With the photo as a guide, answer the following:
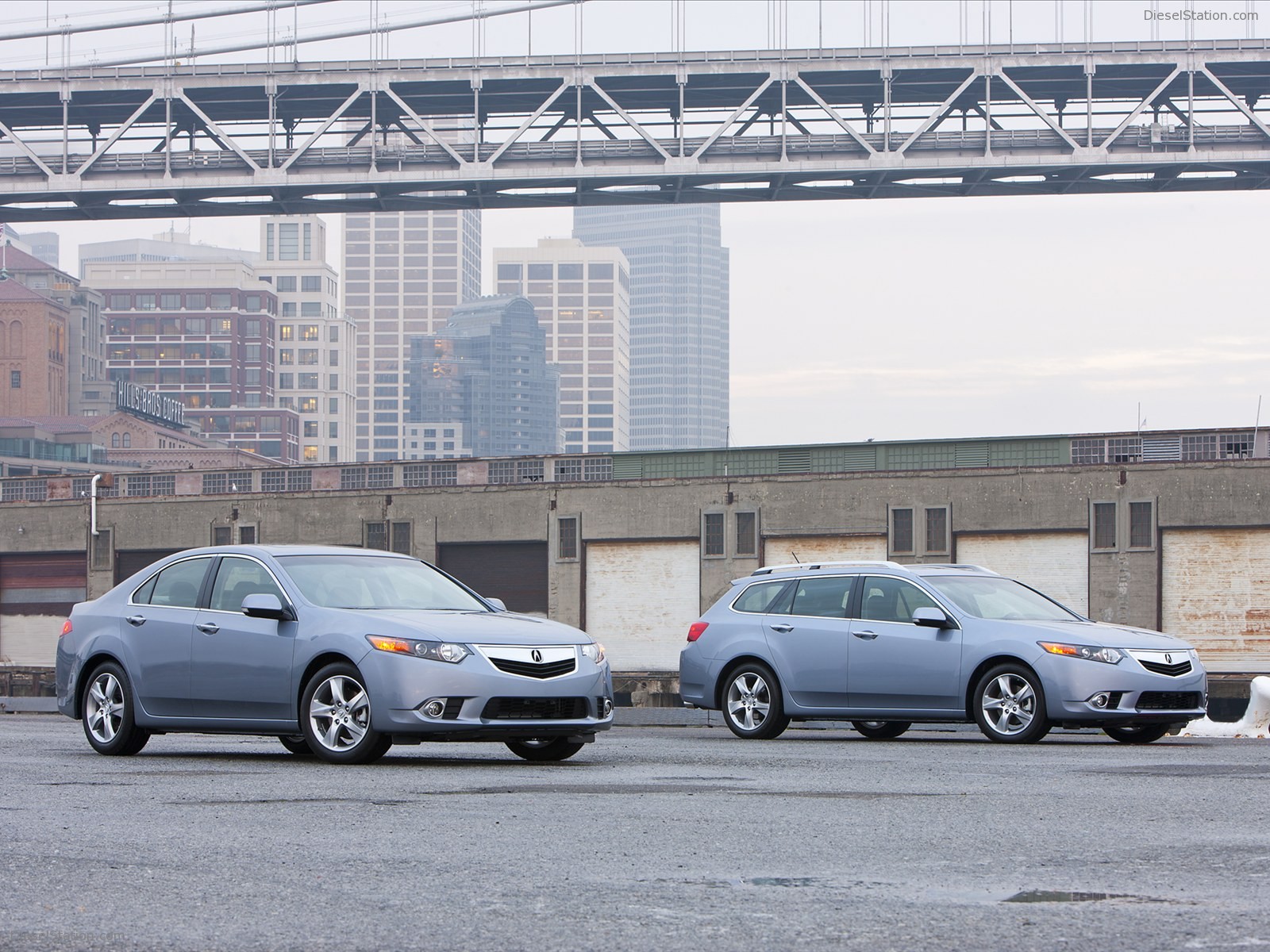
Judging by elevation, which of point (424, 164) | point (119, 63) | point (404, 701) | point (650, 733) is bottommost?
point (650, 733)

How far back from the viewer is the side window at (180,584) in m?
12.0

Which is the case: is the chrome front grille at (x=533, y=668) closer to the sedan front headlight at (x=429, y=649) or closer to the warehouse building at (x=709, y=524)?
the sedan front headlight at (x=429, y=649)

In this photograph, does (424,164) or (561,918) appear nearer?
(561,918)

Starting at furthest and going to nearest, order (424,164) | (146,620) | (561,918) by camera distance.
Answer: (424,164)
(146,620)
(561,918)

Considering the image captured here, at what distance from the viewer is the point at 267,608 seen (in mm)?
11117

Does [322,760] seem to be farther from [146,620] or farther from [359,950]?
[359,950]

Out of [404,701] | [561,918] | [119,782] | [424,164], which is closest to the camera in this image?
[561,918]

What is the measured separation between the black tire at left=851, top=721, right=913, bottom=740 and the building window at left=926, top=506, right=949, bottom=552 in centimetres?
3138

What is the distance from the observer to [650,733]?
52.4 feet

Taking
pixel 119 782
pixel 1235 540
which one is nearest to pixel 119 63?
pixel 1235 540

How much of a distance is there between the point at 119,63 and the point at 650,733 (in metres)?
64.0

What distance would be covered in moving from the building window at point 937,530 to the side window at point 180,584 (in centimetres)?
3596

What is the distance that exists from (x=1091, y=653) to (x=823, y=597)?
2.50m

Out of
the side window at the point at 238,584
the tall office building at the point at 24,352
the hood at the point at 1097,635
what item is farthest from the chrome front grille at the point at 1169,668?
the tall office building at the point at 24,352
